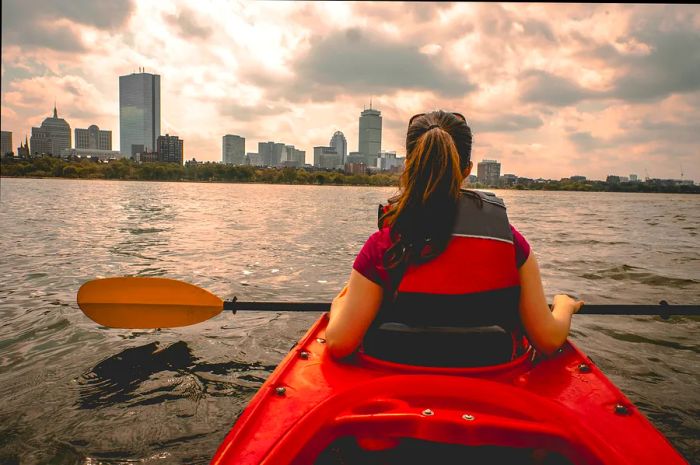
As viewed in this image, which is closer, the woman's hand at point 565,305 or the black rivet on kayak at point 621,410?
the black rivet on kayak at point 621,410

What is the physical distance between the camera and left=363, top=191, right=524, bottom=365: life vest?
249 cm

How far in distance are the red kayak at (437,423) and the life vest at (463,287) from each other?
248mm

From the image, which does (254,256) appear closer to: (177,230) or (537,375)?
(177,230)

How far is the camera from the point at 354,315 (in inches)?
105

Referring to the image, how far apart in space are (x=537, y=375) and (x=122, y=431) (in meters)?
3.54

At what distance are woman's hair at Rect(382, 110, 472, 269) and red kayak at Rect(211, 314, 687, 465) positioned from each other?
0.65 meters

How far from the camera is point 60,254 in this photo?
13.5m

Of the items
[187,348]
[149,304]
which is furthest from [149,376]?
[187,348]

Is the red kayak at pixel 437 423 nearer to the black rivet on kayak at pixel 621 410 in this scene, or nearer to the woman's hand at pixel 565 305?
the black rivet on kayak at pixel 621 410

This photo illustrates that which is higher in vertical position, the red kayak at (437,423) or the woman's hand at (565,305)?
the woman's hand at (565,305)

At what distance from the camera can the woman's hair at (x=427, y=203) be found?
2.46m

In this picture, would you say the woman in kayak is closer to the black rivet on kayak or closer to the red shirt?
the red shirt

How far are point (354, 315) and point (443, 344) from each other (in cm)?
51

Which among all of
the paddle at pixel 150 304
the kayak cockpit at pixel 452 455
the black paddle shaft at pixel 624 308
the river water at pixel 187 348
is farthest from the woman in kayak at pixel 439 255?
the paddle at pixel 150 304
